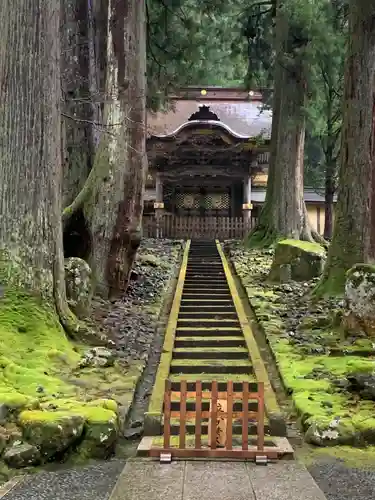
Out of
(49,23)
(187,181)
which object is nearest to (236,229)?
(187,181)

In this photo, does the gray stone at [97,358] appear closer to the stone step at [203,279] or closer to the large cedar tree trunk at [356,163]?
the large cedar tree trunk at [356,163]

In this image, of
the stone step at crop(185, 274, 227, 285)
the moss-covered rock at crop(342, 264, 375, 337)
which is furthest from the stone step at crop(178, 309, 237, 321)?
the stone step at crop(185, 274, 227, 285)

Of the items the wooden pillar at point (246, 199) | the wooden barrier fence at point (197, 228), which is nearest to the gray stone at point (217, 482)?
the wooden barrier fence at point (197, 228)

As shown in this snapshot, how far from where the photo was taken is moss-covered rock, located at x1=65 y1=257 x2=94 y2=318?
7.50 metres

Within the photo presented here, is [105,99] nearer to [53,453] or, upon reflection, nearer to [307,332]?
[307,332]

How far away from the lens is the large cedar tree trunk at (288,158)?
14.2 metres

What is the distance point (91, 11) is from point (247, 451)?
35.1ft

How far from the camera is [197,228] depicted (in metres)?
20.7

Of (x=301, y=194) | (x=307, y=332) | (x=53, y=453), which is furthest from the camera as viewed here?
(x=301, y=194)

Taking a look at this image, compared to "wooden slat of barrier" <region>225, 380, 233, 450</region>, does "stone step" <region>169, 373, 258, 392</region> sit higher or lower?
lower

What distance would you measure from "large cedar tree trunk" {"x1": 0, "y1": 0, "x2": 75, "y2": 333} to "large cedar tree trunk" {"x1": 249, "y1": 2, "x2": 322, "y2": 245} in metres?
8.86

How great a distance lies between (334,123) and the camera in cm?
2005

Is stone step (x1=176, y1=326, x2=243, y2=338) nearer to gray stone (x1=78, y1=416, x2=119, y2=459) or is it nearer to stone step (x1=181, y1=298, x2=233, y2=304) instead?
stone step (x1=181, y1=298, x2=233, y2=304)

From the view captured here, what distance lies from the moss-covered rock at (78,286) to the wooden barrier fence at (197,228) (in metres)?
12.9
